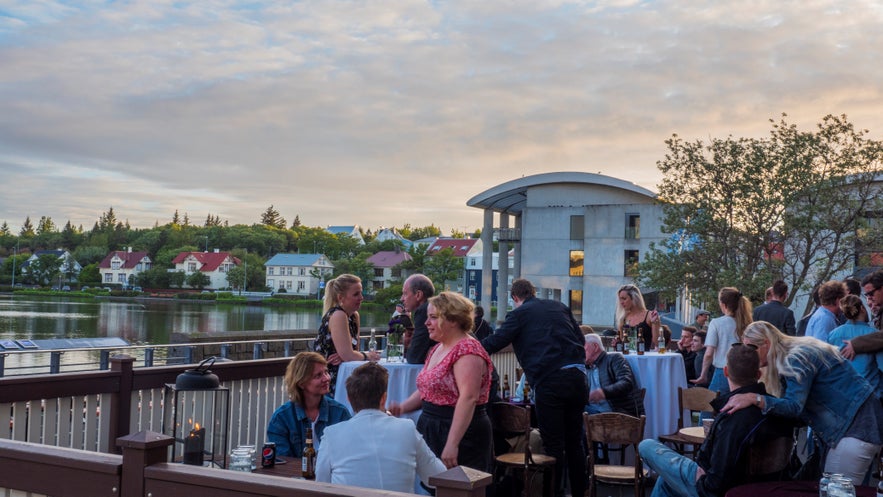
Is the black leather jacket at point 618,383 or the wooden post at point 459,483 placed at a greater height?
the wooden post at point 459,483

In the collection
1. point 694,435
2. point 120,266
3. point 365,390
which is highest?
point 120,266

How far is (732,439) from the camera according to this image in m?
Result: 4.27

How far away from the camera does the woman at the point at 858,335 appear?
5.92 m

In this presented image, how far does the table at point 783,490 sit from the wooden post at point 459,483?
200 cm

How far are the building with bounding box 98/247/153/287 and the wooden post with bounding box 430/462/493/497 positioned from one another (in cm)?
15218

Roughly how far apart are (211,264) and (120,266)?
2061 centimetres

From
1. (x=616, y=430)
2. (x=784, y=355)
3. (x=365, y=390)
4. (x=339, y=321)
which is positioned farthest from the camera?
(x=339, y=321)

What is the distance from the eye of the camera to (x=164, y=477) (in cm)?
291

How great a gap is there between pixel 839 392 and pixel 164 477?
3.80 meters

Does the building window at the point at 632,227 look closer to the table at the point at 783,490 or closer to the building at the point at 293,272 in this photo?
the table at the point at 783,490

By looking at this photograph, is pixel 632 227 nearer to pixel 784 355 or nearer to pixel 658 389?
pixel 658 389

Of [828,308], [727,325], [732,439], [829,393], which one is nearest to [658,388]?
[727,325]

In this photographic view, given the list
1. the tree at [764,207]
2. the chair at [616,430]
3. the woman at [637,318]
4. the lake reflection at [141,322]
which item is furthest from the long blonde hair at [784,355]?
the lake reflection at [141,322]

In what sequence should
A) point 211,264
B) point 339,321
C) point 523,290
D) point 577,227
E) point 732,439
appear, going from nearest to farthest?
point 732,439, point 339,321, point 523,290, point 577,227, point 211,264
